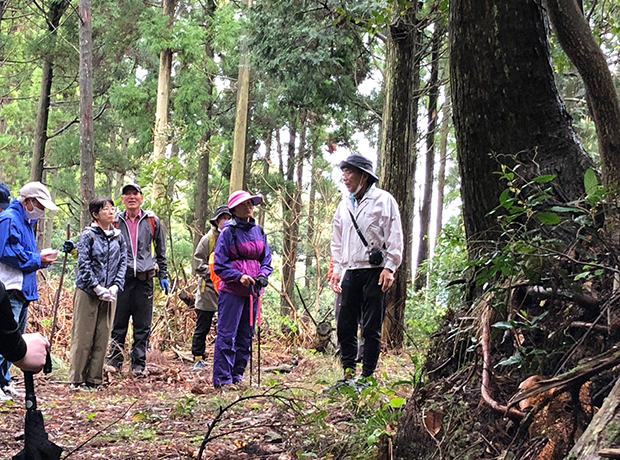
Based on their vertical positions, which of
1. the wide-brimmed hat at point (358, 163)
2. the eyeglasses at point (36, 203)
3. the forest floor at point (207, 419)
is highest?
the wide-brimmed hat at point (358, 163)

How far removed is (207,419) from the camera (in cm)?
411

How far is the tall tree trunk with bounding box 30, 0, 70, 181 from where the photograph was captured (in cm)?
1362

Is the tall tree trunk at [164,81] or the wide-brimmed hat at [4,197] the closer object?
the wide-brimmed hat at [4,197]

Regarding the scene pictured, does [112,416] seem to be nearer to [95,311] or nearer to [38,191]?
[95,311]

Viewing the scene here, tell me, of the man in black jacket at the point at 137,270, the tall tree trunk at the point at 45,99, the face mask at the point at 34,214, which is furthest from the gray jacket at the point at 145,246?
the tall tree trunk at the point at 45,99

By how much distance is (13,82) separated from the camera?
21906 millimetres

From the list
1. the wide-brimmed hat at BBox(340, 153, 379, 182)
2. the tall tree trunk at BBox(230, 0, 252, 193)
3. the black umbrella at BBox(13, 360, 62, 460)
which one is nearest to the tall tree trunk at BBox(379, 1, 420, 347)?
the wide-brimmed hat at BBox(340, 153, 379, 182)

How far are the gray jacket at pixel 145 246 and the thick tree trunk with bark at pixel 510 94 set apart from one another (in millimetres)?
4455

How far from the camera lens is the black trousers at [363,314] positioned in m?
4.71

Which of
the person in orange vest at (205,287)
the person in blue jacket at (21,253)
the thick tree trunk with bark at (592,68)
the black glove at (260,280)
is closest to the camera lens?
the thick tree trunk with bark at (592,68)

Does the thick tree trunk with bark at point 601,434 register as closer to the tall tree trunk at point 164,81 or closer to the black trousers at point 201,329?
the black trousers at point 201,329

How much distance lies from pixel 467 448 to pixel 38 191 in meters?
4.48

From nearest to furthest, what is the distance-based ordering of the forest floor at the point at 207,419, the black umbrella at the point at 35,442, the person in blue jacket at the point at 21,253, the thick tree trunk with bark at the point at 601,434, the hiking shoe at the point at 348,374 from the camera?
the thick tree trunk with bark at the point at 601,434
the black umbrella at the point at 35,442
the forest floor at the point at 207,419
the hiking shoe at the point at 348,374
the person in blue jacket at the point at 21,253

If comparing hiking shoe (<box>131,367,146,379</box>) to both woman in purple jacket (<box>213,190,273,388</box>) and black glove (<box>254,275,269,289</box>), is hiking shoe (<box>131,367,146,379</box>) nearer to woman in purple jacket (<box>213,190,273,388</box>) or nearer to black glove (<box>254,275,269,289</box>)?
woman in purple jacket (<box>213,190,273,388</box>)
